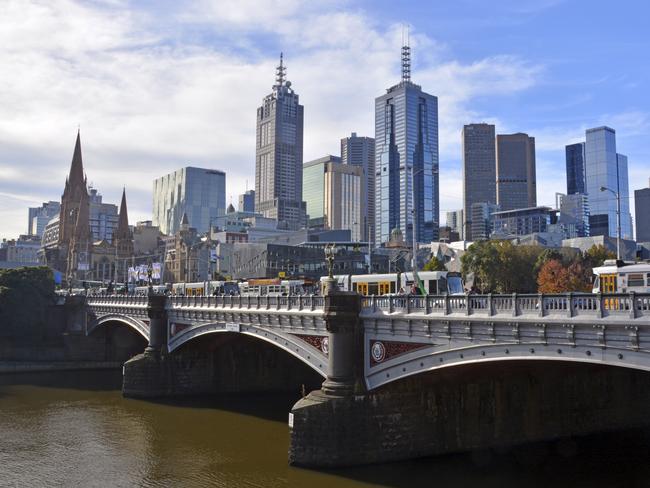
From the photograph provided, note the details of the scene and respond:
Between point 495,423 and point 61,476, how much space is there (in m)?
22.5

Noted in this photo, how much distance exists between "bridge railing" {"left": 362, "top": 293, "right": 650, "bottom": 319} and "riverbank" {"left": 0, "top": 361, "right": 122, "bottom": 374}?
55314mm

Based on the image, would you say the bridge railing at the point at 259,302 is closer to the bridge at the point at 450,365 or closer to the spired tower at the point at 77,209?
the bridge at the point at 450,365

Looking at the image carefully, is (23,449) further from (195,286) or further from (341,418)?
(195,286)

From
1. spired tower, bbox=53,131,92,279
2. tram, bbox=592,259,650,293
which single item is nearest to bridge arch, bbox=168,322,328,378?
tram, bbox=592,259,650,293

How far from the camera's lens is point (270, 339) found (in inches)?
1577

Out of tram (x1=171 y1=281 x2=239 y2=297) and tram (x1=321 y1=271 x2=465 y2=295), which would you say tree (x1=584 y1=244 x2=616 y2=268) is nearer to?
tram (x1=171 y1=281 x2=239 y2=297)

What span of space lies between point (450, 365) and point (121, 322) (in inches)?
2252

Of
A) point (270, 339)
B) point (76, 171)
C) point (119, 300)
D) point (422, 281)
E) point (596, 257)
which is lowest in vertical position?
point (270, 339)

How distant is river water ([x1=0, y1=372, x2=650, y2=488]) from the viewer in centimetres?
3002

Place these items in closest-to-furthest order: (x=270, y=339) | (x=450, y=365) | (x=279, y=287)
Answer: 1. (x=450, y=365)
2. (x=270, y=339)
3. (x=279, y=287)

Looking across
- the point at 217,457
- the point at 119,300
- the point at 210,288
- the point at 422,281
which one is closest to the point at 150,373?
the point at 210,288

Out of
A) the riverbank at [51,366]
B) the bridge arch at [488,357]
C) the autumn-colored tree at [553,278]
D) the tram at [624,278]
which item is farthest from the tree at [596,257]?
the bridge arch at [488,357]

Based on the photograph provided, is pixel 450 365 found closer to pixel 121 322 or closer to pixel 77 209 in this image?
pixel 121 322

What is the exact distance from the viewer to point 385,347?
31.0 m
